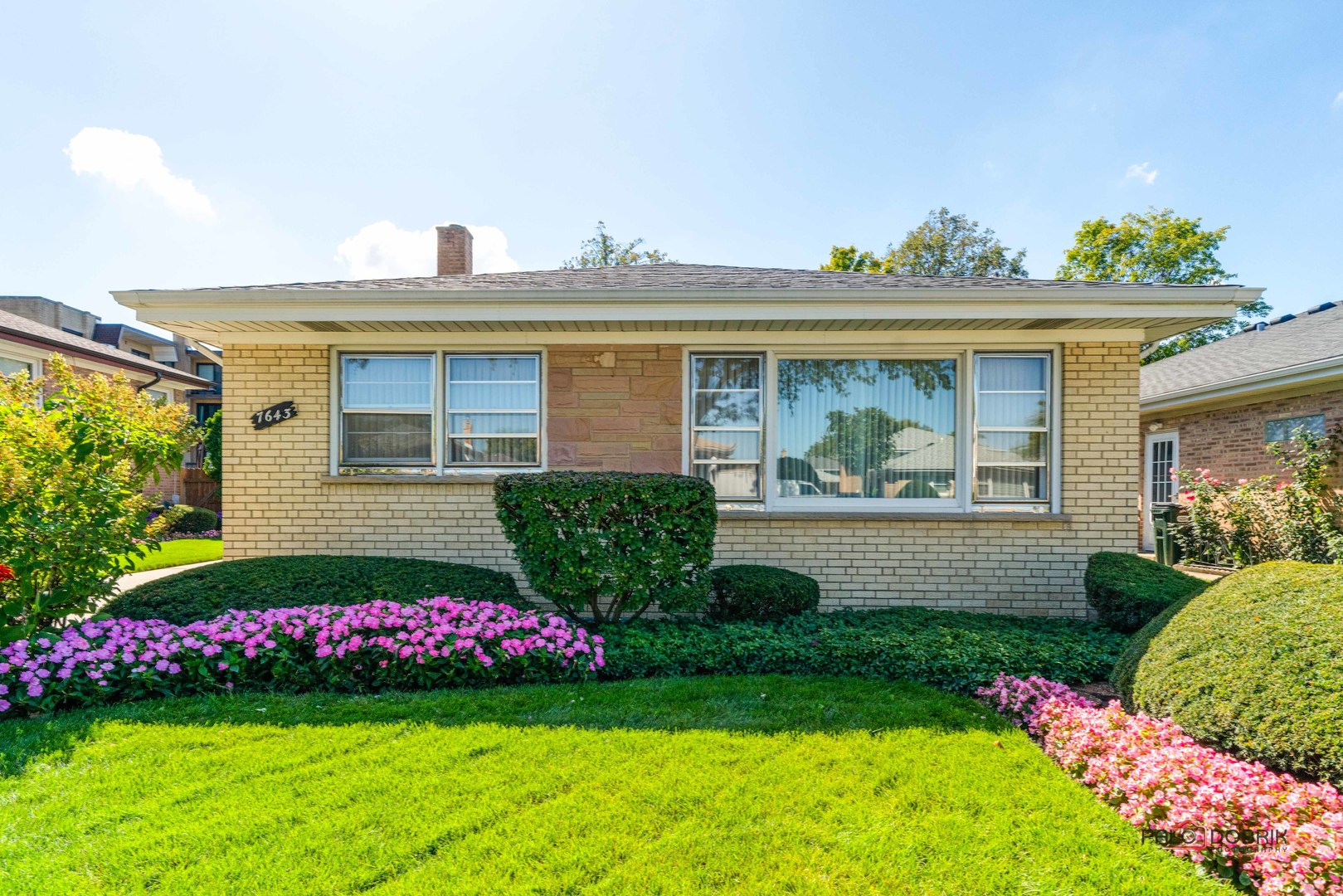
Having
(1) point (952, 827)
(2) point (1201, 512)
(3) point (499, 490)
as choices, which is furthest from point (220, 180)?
(2) point (1201, 512)

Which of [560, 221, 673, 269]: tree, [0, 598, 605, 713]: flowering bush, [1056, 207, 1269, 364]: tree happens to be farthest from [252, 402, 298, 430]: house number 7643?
[1056, 207, 1269, 364]: tree

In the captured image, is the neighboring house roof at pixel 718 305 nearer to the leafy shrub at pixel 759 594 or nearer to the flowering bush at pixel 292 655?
the leafy shrub at pixel 759 594

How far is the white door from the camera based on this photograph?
1222 cm

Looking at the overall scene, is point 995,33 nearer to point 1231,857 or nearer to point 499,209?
point 499,209

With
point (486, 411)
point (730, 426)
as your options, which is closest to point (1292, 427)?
point (730, 426)

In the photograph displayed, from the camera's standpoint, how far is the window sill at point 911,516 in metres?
5.89

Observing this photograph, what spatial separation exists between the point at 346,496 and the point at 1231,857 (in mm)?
6581

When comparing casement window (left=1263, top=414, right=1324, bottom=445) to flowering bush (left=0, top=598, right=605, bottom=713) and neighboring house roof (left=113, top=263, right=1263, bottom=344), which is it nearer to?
neighboring house roof (left=113, top=263, right=1263, bottom=344)

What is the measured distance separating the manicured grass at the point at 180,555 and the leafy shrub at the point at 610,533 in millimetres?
6920

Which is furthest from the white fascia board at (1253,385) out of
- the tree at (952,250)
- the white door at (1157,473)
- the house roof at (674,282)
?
the tree at (952,250)

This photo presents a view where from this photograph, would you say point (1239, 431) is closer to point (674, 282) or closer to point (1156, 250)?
point (674, 282)

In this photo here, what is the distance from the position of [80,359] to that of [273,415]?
12.5 metres

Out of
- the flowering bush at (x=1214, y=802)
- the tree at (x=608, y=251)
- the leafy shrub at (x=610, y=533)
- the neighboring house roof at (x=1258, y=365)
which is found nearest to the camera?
the flowering bush at (x=1214, y=802)

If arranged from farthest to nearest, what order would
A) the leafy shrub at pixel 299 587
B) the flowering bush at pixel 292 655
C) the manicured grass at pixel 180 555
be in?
the manicured grass at pixel 180 555, the leafy shrub at pixel 299 587, the flowering bush at pixel 292 655
